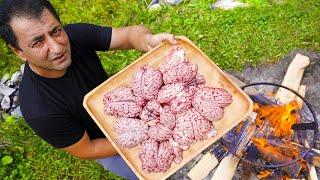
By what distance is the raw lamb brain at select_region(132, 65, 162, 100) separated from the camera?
349 cm

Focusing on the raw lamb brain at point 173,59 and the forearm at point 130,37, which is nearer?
the raw lamb brain at point 173,59

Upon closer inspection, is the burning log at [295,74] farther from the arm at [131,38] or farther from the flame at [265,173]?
the arm at [131,38]

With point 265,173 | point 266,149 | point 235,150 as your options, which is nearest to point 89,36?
point 235,150

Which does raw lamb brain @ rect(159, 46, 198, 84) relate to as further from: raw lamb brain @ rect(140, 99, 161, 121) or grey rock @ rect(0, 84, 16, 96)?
grey rock @ rect(0, 84, 16, 96)

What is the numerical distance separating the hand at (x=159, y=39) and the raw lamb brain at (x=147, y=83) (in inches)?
12.4

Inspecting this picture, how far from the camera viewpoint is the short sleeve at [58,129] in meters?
3.58

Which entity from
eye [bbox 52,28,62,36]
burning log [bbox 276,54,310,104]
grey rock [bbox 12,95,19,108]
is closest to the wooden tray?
eye [bbox 52,28,62,36]

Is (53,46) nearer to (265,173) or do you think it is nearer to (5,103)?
(265,173)

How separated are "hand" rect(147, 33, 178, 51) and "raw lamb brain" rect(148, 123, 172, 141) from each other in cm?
76

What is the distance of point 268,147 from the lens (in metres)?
4.30

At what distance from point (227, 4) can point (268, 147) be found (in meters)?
2.80

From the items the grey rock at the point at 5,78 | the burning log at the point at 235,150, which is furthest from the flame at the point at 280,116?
the grey rock at the point at 5,78

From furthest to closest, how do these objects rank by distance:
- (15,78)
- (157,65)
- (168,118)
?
(15,78) < (157,65) < (168,118)

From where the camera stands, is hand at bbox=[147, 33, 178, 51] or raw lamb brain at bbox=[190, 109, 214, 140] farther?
hand at bbox=[147, 33, 178, 51]
